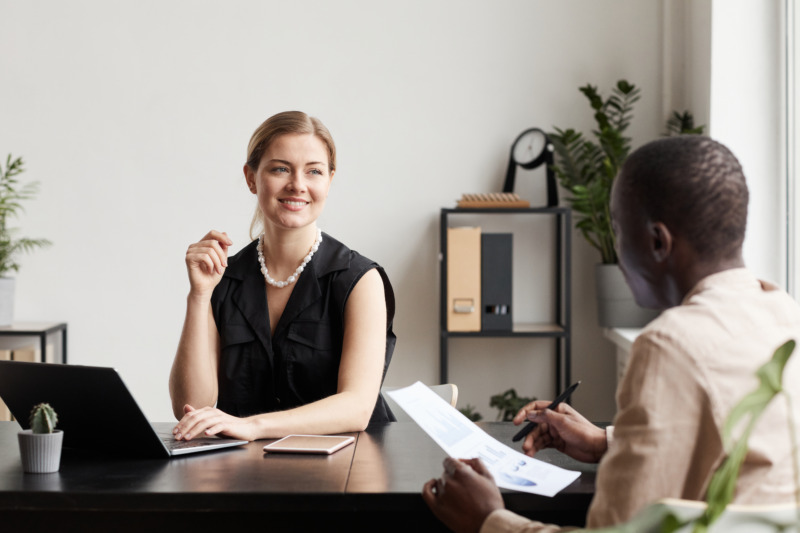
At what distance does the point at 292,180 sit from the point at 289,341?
1.28ft

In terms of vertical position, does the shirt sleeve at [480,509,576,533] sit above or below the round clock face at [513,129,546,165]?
below

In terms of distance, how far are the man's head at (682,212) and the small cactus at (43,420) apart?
92 cm

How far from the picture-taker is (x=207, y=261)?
72.3 inches

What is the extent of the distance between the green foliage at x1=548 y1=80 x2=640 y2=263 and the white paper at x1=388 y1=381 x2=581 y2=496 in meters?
2.01

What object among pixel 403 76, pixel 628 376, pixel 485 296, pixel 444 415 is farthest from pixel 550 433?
pixel 403 76

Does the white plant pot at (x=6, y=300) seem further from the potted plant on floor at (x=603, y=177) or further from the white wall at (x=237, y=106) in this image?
the potted plant on floor at (x=603, y=177)

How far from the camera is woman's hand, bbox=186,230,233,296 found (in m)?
1.84

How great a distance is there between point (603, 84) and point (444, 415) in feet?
8.52

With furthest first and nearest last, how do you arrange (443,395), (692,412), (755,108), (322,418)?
1. (755,108)
2. (443,395)
3. (322,418)
4. (692,412)

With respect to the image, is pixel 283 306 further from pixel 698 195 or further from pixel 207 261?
pixel 698 195

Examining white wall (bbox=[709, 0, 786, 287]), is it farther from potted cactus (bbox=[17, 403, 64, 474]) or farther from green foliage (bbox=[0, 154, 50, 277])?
green foliage (bbox=[0, 154, 50, 277])

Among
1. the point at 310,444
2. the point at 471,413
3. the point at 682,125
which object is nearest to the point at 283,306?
the point at 310,444

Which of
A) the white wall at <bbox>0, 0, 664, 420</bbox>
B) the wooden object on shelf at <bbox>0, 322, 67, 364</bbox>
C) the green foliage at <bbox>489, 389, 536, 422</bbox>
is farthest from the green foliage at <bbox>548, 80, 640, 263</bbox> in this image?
the wooden object on shelf at <bbox>0, 322, 67, 364</bbox>

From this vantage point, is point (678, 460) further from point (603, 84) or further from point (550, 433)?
point (603, 84)
